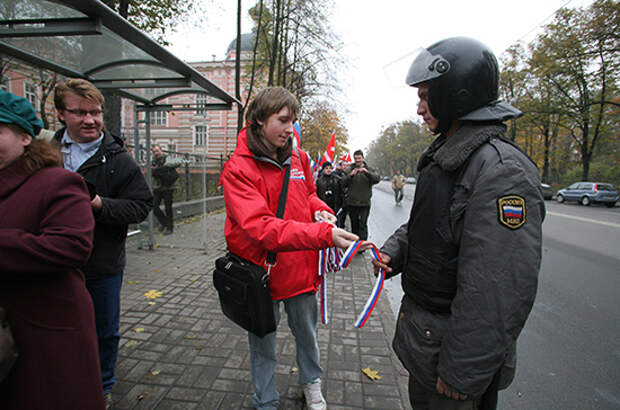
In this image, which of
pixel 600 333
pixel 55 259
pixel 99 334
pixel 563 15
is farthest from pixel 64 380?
pixel 563 15

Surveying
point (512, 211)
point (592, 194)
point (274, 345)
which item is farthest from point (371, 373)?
point (592, 194)

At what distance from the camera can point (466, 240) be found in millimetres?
1201

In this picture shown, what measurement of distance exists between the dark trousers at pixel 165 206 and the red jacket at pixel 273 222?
7051 mm

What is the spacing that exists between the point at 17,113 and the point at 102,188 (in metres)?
Answer: 0.95

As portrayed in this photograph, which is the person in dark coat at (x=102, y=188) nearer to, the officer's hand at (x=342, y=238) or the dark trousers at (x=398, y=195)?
the officer's hand at (x=342, y=238)

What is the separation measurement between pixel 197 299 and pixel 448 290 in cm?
375

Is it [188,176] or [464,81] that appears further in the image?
[188,176]

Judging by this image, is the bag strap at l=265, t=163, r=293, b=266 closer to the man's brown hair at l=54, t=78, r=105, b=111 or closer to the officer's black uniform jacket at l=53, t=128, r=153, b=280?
the officer's black uniform jacket at l=53, t=128, r=153, b=280

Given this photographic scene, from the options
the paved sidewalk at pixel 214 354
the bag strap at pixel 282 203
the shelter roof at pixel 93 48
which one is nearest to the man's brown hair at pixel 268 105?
the bag strap at pixel 282 203

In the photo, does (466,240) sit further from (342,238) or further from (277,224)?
(277,224)

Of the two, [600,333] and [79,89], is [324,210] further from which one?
[600,333]

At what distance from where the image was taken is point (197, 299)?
171 inches

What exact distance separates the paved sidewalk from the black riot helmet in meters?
2.12

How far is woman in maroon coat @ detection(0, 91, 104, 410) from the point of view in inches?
47.8
